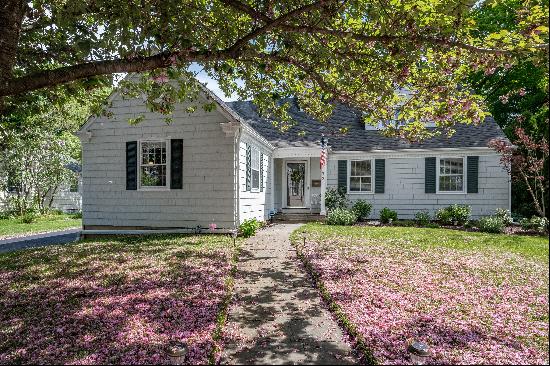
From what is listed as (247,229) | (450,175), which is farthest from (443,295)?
(450,175)

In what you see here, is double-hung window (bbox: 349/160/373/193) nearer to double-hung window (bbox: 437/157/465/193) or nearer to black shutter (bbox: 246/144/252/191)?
double-hung window (bbox: 437/157/465/193)

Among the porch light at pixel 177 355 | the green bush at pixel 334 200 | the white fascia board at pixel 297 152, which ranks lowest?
the porch light at pixel 177 355

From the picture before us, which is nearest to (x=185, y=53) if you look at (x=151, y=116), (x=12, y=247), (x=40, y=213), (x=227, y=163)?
(x=227, y=163)

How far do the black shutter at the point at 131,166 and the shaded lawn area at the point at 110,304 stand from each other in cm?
338

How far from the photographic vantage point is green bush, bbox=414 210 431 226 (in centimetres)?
1460

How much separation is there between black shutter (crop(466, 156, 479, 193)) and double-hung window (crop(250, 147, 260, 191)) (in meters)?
9.10

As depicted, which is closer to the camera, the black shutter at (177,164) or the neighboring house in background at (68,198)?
the black shutter at (177,164)

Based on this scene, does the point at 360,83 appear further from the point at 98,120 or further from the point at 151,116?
the point at 98,120

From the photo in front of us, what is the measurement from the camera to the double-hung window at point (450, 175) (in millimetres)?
15453

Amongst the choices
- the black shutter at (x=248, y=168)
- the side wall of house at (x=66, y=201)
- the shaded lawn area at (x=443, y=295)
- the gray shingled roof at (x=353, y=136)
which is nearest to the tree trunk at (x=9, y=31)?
the shaded lawn area at (x=443, y=295)

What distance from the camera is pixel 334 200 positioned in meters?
15.9

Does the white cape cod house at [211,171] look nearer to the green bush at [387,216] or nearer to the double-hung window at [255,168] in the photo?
the double-hung window at [255,168]

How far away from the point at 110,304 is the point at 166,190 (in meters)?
6.87

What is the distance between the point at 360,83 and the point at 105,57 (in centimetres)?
499
